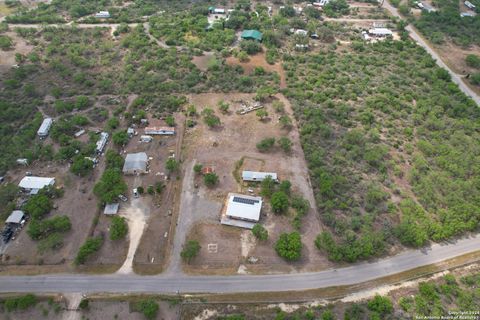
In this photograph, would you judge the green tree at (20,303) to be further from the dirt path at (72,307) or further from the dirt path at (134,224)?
the dirt path at (134,224)

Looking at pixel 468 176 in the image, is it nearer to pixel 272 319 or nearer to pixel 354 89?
pixel 354 89

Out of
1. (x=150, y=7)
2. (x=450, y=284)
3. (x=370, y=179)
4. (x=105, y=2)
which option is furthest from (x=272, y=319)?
(x=105, y=2)

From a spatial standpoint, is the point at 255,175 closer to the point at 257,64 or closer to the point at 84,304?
the point at 84,304

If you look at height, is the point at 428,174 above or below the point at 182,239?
above

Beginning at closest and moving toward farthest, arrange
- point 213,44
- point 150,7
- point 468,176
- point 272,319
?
point 272,319
point 468,176
point 213,44
point 150,7

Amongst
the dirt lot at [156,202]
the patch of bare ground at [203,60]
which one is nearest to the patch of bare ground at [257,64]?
the patch of bare ground at [203,60]

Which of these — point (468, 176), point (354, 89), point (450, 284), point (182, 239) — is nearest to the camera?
point (450, 284)
